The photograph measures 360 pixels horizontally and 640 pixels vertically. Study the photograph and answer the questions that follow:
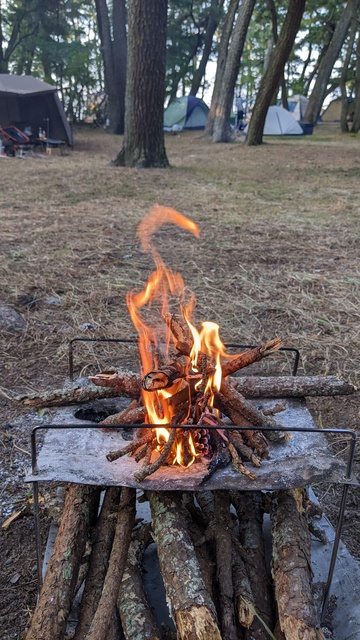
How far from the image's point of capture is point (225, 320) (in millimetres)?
4586

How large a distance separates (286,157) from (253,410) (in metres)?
14.5

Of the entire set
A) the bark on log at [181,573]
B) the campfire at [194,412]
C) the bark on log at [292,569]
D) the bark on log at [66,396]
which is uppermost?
the campfire at [194,412]

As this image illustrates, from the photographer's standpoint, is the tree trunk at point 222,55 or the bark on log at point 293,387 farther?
the tree trunk at point 222,55

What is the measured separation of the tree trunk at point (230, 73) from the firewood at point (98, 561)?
17441 mm

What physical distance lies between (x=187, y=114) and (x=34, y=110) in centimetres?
1312

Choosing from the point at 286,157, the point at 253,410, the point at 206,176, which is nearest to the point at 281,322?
the point at 253,410

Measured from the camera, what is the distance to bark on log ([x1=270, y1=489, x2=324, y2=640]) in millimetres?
1584

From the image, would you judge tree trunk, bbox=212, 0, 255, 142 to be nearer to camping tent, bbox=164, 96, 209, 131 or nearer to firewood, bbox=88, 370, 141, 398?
camping tent, bbox=164, 96, 209, 131

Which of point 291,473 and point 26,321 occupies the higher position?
point 291,473

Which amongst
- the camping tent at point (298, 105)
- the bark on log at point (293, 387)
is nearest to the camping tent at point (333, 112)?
the camping tent at point (298, 105)

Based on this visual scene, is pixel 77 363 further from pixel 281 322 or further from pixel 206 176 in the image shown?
pixel 206 176

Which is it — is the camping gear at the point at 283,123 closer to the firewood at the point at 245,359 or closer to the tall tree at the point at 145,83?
the tall tree at the point at 145,83

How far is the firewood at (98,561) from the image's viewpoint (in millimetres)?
1749

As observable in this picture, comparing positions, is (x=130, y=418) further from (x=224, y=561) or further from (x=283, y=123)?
(x=283, y=123)
